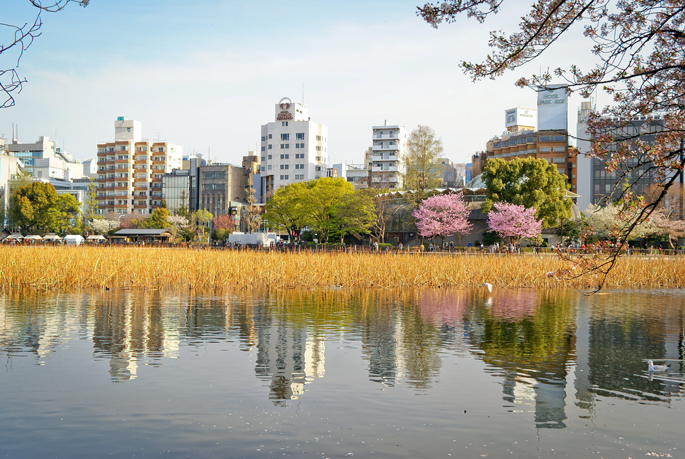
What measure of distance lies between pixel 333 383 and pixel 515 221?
47.9m

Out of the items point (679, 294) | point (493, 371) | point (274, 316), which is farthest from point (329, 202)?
point (493, 371)

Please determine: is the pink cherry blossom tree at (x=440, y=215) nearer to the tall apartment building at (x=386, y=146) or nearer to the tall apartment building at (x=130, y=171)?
the tall apartment building at (x=386, y=146)

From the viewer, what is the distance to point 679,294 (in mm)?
21062

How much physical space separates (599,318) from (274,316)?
8478 mm

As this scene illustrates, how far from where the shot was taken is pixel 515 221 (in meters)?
53.2

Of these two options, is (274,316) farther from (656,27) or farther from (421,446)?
(656,27)

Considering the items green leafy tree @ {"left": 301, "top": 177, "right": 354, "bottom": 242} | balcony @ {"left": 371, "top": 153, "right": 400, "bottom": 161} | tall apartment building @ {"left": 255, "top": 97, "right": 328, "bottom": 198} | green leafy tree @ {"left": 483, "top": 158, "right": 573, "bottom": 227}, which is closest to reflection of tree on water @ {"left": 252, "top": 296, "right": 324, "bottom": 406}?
green leafy tree @ {"left": 483, "top": 158, "right": 573, "bottom": 227}

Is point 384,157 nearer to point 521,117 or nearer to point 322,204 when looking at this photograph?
point 521,117

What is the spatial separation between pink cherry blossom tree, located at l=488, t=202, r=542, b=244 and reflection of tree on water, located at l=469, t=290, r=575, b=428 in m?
35.1

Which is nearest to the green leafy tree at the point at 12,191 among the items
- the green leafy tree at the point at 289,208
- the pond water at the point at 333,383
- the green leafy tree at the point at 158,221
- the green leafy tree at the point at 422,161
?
the green leafy tree at the point at 158,221

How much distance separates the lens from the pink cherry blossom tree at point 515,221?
53031 mm

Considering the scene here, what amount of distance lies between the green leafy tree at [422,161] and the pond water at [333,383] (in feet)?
146

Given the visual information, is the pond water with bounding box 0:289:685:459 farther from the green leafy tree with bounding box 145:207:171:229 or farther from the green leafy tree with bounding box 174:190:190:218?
the green leafy tree with bounding box 174:190:190:218

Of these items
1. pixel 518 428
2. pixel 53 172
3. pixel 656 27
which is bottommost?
pixel 518 428
